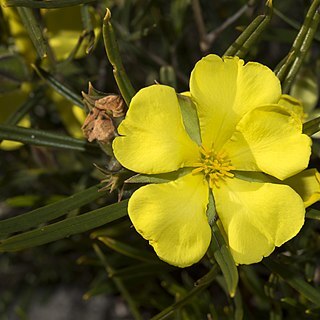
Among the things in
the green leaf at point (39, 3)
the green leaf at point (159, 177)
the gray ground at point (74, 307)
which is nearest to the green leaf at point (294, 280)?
the green leaf at point (159, 177)

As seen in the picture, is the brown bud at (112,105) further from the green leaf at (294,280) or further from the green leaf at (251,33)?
Result: the green leaf at (294,280)

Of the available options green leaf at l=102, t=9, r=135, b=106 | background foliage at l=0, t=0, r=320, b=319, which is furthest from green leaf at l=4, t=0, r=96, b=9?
green leaf at l=102, t=9, r=135, b=106

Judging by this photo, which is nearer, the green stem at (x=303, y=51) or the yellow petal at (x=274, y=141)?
the yellow petal at (x=274, y=141)

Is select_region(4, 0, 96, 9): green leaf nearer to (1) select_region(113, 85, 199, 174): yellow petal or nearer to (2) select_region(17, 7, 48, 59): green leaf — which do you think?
(2) select_region(17, 7, 48, 59): green leaf

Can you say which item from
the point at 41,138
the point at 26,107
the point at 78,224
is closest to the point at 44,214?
the point at 78,224

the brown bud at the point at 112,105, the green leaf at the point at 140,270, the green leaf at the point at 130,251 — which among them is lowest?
the green leaf at the point at 140,270

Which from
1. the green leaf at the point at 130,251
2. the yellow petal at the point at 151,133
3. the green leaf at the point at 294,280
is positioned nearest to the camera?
the yellow petal at the point at 151,133

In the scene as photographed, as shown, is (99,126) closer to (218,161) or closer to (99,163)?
(218,161)
